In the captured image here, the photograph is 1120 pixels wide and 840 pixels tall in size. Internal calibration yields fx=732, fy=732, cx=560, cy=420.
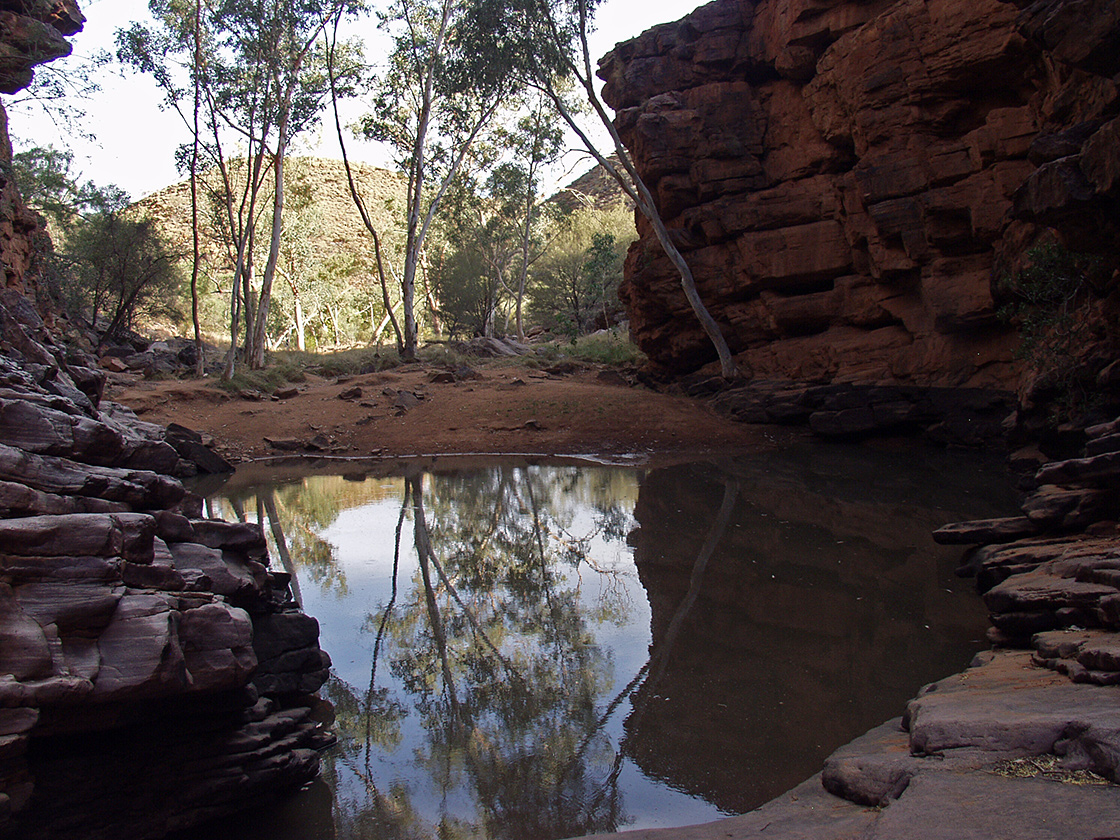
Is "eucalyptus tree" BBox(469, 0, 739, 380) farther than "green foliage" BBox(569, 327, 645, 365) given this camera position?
No

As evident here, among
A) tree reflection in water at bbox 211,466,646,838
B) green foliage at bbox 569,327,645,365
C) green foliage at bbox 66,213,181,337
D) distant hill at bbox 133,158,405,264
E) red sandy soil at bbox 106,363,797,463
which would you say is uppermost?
distant hill at bbox 133,158,405,264

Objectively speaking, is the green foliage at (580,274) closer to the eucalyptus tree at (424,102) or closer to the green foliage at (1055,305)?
the eucalyptus tree at (424,102)

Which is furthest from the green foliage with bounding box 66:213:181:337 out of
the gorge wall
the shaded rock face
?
the gorge wall

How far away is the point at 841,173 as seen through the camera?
53.8 ft

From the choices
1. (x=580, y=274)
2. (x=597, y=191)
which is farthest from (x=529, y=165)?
(x=597, y=191)

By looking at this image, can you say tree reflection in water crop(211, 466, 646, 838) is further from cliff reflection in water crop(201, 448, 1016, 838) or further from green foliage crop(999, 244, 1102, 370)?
green foliage crop(999, 244, 1102, 370)

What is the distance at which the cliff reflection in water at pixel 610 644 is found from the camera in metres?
3.75

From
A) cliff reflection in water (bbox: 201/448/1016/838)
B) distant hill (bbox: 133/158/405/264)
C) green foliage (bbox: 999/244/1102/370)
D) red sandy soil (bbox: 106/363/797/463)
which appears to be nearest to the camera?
cliff reflection in water (bbox: 201/448/1016/838)

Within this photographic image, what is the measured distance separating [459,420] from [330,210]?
209ft

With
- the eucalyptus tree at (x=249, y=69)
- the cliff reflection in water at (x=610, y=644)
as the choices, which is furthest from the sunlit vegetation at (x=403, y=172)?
the cliff reflection in water at (x=610, y=644)

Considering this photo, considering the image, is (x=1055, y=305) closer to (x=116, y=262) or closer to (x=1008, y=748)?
(x=1008, y=748)

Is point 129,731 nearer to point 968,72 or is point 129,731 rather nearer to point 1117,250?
point 1117,250

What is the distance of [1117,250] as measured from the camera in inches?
300

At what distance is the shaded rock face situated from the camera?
13303 millimetres
